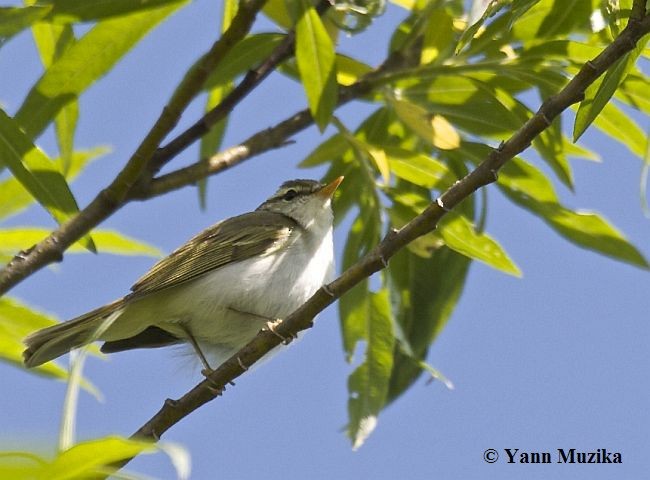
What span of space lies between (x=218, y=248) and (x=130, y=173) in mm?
1858

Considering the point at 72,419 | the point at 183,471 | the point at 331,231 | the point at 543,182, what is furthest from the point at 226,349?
the point at 183,471

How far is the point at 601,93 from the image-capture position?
260 cm

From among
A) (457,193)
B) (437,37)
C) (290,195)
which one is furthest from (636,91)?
(290,195)

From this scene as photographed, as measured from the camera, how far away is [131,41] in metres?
3.18

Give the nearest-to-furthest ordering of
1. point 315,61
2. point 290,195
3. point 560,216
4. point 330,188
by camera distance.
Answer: point 315,61
point 560,216
point 330,188
point 290,195

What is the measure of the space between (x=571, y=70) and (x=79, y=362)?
1.92 meters

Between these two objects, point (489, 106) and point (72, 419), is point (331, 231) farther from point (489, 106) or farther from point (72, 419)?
point (72, 419)

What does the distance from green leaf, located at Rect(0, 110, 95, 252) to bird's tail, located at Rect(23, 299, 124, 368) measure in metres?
0.37

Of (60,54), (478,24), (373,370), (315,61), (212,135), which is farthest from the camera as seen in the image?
(212,135)

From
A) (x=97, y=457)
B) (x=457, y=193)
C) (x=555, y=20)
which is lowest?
(x=97, y=457)

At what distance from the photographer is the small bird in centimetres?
425

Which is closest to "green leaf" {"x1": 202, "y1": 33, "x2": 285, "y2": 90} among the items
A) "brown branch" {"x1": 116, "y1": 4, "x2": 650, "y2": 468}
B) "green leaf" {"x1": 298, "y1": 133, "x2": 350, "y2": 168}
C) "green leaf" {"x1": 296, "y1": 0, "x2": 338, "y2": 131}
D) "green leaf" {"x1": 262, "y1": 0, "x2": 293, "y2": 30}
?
"green leaf" {"x1": 262, "y1": 0, "x2": 293, "y2": 30}

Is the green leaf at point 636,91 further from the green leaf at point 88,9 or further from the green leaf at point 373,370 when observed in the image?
the green leaf at point 88,9

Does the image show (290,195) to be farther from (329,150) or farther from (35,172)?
(35,172)
